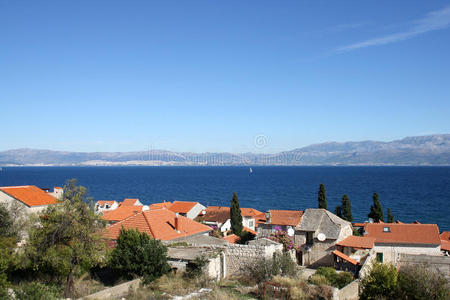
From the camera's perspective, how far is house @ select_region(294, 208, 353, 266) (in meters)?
31.5

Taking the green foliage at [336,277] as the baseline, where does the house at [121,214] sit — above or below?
above

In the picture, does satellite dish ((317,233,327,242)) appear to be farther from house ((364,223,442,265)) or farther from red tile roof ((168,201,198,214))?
red tile roof ((168,201,198,214))

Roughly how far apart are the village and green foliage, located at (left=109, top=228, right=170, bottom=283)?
1.28 metres

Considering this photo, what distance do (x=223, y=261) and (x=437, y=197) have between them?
3883 inches

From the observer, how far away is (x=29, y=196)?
37.7 meters

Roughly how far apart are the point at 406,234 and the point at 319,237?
1030cm

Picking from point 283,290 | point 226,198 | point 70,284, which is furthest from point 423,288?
point 226,198

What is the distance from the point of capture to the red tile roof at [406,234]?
1351 inches

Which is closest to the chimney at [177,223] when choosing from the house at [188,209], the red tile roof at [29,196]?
the red tile roof at [29,196]

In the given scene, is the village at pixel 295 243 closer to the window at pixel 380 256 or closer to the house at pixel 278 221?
the window at pixel 380 256

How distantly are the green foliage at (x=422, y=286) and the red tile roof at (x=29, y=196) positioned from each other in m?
31.1

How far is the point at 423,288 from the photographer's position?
1808 cm

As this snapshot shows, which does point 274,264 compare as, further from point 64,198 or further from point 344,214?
point 344,214

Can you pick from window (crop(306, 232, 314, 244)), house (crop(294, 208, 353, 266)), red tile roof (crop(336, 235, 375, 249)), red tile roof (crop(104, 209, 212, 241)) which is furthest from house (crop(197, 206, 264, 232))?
red tile roof (crop(336, 235, 375, 249))
